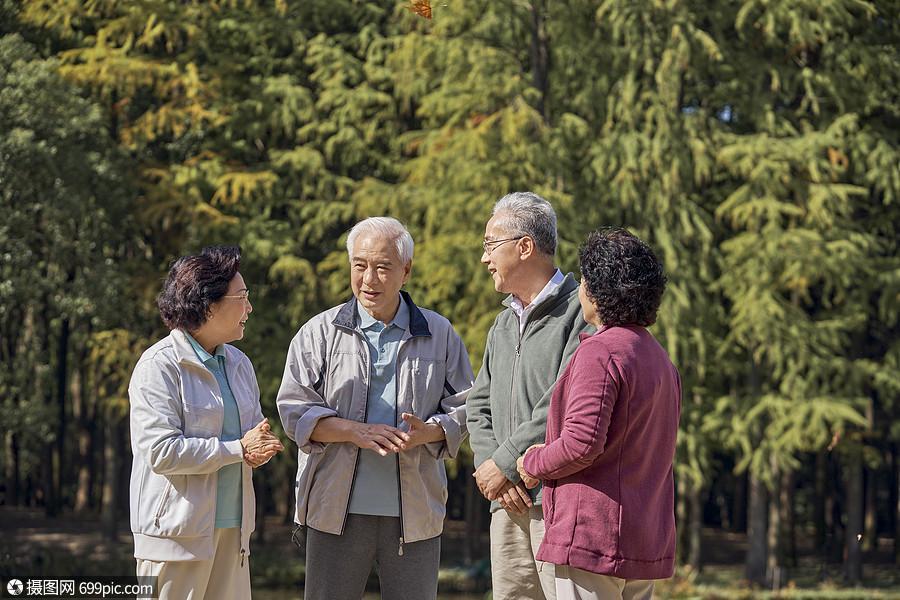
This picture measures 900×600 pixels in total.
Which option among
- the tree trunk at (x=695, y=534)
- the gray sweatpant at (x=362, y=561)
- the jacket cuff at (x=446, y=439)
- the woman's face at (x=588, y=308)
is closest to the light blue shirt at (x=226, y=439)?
the gray sweatpant at (x=362, y=561)

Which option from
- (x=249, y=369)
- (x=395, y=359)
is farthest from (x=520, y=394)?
(x=249, y=369)

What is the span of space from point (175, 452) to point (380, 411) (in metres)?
0.79

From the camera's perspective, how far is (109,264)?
15141mm

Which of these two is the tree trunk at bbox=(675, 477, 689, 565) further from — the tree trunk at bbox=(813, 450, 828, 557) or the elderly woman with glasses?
the elderly woman with glasses

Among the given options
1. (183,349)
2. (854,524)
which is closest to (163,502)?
(183,349)

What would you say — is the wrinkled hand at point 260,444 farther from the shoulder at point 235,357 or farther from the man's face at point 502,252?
the man's face at point 502,252

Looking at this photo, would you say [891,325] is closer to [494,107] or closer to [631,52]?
[631,52]

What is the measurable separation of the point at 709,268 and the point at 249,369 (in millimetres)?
11567

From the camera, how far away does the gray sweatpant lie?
→ 13.1 feet

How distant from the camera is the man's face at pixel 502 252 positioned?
4023mm

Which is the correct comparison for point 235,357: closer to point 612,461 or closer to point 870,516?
point 612,461

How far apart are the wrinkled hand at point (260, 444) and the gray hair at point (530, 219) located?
3.46 ft

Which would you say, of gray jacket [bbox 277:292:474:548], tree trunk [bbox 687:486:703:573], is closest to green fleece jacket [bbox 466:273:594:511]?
gray jacket [bbox 277:292:474:548]

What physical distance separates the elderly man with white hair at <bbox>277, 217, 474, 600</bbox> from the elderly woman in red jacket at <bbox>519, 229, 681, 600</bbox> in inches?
27.4
